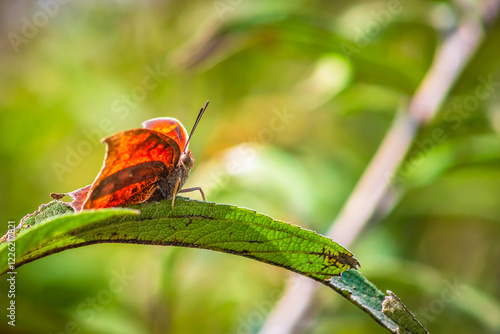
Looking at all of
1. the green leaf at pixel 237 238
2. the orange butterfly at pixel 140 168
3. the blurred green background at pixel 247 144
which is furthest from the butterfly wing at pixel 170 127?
the blurred green background at pixel 247 144

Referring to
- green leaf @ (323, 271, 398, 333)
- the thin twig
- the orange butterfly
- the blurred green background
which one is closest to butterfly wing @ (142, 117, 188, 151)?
the orange butterfly

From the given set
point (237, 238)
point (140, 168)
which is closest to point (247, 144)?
point (140, 168)

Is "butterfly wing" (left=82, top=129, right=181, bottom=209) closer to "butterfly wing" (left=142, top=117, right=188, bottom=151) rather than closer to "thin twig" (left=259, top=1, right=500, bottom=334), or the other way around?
"butterfly wing" (left=142, top=117, right=188, bottom=151)

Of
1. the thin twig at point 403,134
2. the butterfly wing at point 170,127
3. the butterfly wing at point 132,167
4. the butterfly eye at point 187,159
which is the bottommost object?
the butterfly wing at point 132,167

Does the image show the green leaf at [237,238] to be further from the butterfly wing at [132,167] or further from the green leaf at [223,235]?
the butterfly wing at [132,167]

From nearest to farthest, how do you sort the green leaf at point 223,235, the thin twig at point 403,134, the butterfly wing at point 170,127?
the green leaf at point 223,235, the butterfly wing at point 170,127, the thin twig at point 403,134

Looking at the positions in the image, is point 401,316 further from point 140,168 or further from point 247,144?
point 247,144

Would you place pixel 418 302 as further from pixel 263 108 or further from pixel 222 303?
pixel 263 108
